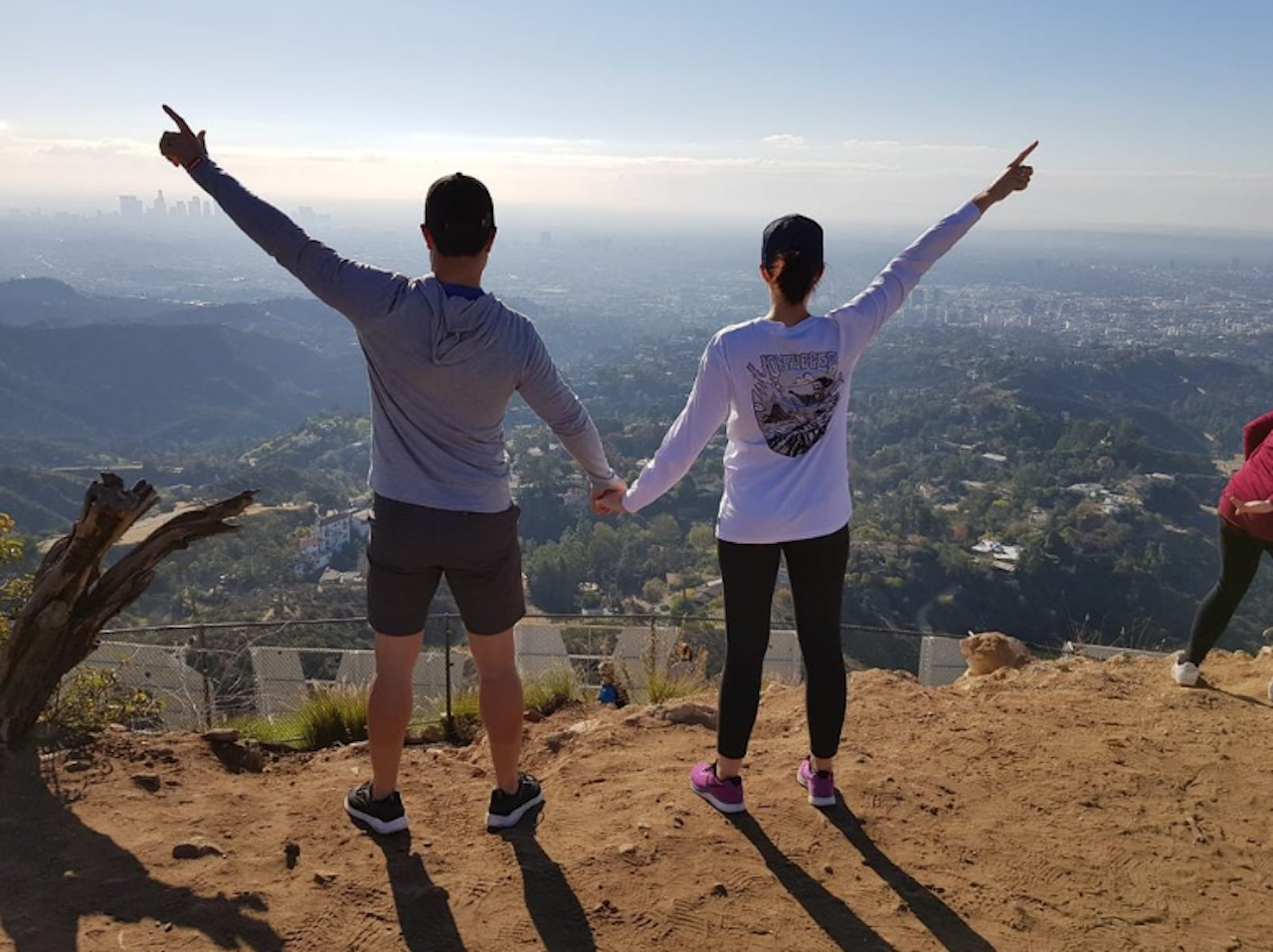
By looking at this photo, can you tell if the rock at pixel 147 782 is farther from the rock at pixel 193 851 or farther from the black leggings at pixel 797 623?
the black leggings at pixel 797 623

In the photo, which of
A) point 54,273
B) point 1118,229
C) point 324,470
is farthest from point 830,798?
point 1118,229

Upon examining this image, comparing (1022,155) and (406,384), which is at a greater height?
(1022,155)

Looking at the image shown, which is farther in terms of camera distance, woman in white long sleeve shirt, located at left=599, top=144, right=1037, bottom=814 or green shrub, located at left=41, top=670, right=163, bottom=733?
green shrub, located at left=41, top=670, right=163, bottom=733

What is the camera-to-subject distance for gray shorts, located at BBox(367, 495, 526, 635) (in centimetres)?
240

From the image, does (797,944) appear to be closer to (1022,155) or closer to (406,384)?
(406,384)

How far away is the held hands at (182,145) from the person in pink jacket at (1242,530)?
4008 millimetres

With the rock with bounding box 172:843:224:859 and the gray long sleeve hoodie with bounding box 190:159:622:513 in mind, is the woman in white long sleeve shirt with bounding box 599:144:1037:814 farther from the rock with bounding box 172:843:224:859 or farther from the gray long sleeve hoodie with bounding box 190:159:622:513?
the rock with bounding box 172:843:224:859

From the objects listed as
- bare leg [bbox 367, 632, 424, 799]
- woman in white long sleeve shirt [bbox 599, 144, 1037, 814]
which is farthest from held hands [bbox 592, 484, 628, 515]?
bare leg [bbox 367, 632, 424, 799]

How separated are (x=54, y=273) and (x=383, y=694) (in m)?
131

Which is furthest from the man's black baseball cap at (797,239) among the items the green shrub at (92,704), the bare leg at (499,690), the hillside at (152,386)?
the hillside at (152,386)

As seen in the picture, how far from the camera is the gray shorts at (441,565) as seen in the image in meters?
2.40

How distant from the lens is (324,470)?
47.9 metres

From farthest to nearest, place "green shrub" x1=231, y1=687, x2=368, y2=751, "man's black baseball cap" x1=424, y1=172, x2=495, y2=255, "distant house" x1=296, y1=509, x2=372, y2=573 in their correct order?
"distant house" x1=296, y1=509, x2=372, y2=573 < "green shrub" x1=231, y1=687, x2=368, y2=751 < "man's black baseball cap" x1=424, y1=172, x2=495, y2=255

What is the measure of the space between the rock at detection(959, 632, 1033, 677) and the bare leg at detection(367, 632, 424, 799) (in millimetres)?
4021
